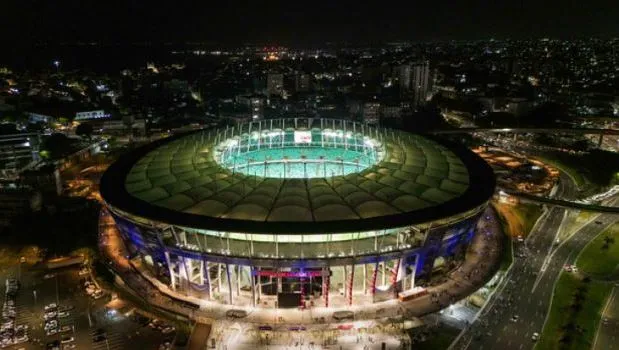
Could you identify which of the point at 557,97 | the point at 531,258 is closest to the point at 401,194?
the point at 531,258

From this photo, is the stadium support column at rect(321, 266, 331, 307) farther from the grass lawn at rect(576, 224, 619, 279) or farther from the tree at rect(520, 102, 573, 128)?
the tree at rect(520, 102, 573, 128)

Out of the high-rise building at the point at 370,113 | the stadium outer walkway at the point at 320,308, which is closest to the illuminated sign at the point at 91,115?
the high-rise building at the point at 370,113

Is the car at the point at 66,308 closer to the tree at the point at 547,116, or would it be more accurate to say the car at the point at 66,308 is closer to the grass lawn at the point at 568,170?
the grass lawn at the point at 568,170

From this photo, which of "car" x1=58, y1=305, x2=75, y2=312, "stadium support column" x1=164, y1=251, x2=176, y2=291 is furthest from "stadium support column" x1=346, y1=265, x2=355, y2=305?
"car" x1=58, y1=305, x2=75, y2=312

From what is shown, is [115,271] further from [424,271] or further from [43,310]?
[424,271]

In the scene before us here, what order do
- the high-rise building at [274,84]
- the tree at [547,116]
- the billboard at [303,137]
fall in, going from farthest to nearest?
1. the high-rise building at [274,84]
2. the tree at [547,116]
3. the billboard at [303,137]

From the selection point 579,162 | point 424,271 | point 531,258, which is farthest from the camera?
point 579,162
